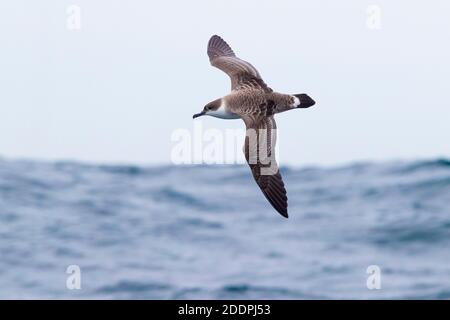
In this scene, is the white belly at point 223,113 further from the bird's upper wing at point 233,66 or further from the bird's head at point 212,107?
the bird's upper wing at point 233,66

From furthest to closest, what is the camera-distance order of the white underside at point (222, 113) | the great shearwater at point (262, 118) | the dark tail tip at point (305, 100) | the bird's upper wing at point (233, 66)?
the bird's upper wing at point (233, 66) → the white underside at point (222, 113) → the dark tail tip at point (305, 100) → the great shearwater at point (262, 118)

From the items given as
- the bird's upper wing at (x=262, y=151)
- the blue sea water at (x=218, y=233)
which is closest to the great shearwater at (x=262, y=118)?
the bird's upper wing at (x=262, y=151)

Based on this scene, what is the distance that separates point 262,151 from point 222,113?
2.18 ft

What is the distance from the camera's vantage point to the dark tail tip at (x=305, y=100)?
10.2 meters

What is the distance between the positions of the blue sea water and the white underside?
7563mm

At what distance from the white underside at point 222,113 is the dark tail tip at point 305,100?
72 cm

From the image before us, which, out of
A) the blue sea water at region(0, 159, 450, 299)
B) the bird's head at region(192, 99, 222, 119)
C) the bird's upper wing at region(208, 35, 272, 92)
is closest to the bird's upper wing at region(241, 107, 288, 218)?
the bird's head at region(192, 99, 222, 119)

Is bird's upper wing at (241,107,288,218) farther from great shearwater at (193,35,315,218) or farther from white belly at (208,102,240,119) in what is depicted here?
white belly at (208,102,240,119)

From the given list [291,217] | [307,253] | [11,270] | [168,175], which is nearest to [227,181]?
[168,175]

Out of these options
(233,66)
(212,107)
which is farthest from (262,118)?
(233,66)

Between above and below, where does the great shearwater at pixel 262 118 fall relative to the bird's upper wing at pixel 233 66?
below

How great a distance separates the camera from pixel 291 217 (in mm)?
26844
